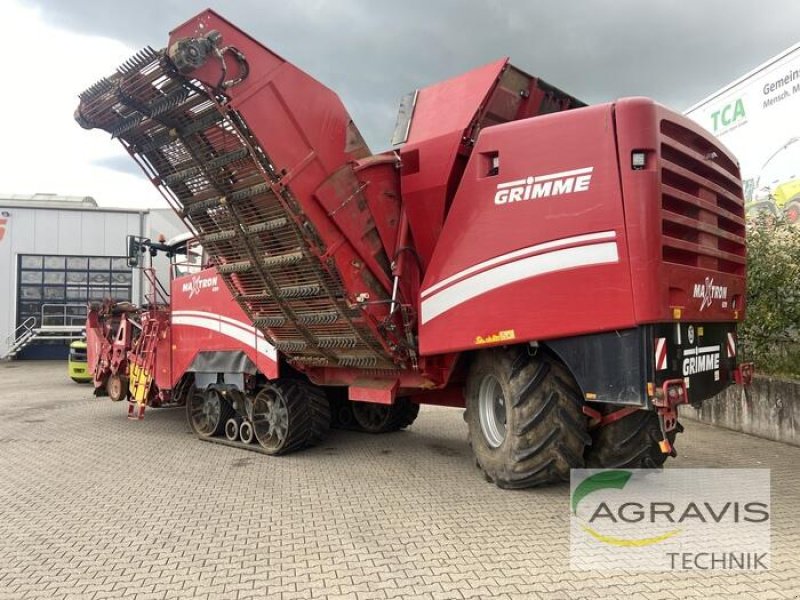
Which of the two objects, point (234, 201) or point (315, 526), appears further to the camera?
point (234, 201)

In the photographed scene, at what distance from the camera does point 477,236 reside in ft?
16.0

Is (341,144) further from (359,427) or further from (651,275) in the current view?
(359,427)

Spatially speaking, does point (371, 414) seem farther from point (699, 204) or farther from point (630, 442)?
point (699, 204)

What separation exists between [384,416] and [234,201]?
382cm

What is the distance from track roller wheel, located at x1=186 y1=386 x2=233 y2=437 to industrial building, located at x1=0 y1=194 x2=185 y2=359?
62.8 feet

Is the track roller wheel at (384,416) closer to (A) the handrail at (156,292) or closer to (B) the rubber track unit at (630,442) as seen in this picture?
(B) the rubber track unit at (630,442)

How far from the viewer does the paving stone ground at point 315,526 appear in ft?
11.2

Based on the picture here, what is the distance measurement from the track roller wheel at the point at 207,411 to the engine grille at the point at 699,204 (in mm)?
5921

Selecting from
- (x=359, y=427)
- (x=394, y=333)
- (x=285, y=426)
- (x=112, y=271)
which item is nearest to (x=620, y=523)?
(x=394, y=333)

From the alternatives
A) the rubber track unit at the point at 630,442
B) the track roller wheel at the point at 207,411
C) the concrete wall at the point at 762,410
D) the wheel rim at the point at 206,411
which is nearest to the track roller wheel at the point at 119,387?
the track roller wheel at the point at 207,411

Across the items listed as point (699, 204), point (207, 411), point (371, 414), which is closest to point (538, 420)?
point (699, 204)

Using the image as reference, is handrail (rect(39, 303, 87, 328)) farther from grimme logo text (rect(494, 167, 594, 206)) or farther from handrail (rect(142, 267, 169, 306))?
grimme logo text (rect(494, 167, 594, 206))

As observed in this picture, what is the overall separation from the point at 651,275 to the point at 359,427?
17.5 feet

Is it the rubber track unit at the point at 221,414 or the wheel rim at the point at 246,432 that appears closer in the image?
the wheel rim at the point at 246,432
